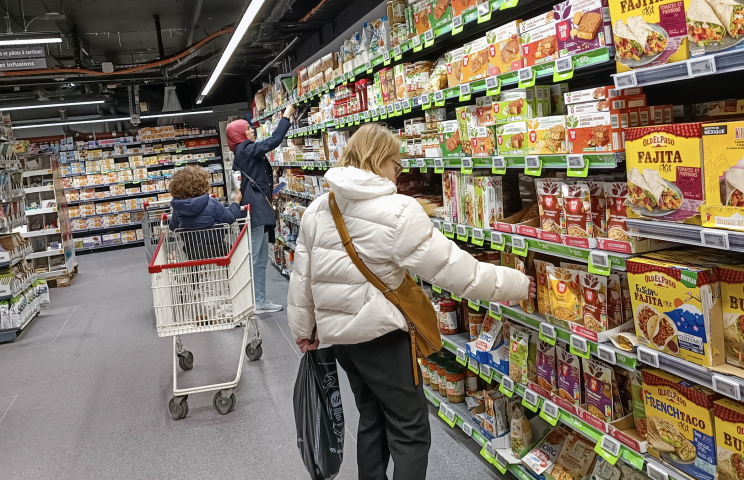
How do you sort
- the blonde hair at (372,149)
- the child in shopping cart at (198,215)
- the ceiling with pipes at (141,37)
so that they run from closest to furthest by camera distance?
the blonde hair at (372,149) → the child in shopping cart at (198,215) → the ceiling with pipes at (141,37)

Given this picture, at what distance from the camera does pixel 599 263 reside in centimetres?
230

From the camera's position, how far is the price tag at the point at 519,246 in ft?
9.08

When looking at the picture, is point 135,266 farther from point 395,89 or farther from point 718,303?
point 718,303

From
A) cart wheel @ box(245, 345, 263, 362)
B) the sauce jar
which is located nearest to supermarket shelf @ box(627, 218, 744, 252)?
the sauce jar

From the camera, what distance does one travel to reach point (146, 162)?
51.5ft

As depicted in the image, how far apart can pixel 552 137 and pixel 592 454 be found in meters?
1.43

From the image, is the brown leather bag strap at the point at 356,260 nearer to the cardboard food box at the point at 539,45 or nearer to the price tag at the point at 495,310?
the price tag at the point at 495,310

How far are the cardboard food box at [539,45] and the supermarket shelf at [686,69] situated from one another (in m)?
0.53

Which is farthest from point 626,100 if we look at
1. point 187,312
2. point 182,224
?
point 182,224

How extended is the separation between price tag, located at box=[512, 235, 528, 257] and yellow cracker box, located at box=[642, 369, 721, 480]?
80 centimetres

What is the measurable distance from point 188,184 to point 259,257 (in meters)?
1.95

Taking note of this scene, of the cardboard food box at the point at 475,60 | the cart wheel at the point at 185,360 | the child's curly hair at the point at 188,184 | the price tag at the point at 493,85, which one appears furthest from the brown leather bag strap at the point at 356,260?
the cart wheel at the point at 185,360

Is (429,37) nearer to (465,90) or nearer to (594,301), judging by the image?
(465,90)

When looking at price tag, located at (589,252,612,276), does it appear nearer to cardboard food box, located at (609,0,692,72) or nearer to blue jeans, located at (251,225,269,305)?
cardboard food box, located at (609,0,692,72)
